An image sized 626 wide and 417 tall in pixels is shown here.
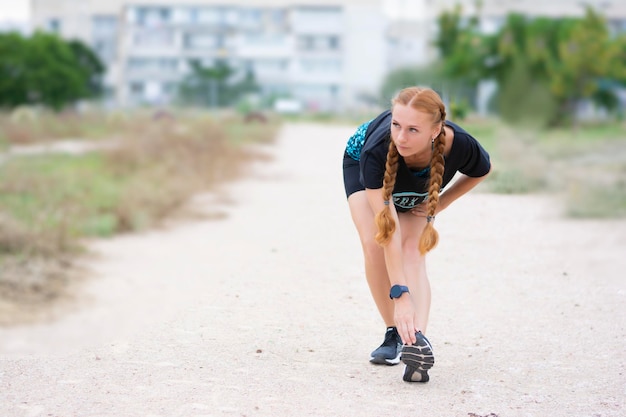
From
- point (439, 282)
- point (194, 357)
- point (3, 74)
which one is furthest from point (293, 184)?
point (3, 74)

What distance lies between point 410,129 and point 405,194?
435 mm

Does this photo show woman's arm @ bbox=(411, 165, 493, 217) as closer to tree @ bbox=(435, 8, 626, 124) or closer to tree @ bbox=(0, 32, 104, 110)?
tree @ bbox=(435, 8, 626, 124)

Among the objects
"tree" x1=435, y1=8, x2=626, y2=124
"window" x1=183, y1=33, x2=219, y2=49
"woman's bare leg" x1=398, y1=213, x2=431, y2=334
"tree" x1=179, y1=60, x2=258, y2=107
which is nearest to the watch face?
"woman's bare leg" x1=398, y1=213, x2=431, y2=334

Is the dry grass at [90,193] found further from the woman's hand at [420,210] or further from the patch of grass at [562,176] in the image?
the patch of grass at [562,176]

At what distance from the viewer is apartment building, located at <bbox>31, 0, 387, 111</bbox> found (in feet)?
189

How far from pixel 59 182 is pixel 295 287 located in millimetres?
10053

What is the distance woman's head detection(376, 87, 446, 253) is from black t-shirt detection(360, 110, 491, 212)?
6cm

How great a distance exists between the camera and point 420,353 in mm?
4012

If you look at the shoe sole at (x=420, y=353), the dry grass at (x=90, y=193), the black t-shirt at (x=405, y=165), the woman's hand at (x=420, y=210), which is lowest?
the dry grass at (x=90, y=193)

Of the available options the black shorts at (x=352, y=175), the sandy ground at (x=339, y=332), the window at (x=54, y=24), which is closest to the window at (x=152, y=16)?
the window at (x=54, y=24)

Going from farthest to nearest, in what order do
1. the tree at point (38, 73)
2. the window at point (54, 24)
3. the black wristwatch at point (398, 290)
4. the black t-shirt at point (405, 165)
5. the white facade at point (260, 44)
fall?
the window at point (54, 24) < the white facade at point (260, 44) < the tree at point (38, 73) < the black wristwatch at point (398, 290) < the black t-shirt at point (405, 165)

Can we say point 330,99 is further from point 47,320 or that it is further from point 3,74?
point 47,320

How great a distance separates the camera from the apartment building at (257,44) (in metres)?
57.6

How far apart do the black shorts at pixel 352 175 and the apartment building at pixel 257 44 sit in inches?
2060
